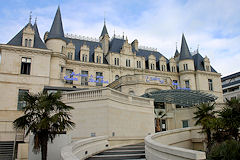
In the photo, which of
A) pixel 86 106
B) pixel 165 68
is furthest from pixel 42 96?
pixel 165 68

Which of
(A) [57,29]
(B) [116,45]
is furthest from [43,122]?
(B) [116,45]

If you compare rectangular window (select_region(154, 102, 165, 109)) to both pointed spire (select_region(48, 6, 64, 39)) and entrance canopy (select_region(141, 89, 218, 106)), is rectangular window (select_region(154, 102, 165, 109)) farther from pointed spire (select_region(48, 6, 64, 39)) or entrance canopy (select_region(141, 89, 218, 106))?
pointed spire (select_region(48, 6, 64, 39))

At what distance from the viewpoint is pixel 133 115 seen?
19.5 metres

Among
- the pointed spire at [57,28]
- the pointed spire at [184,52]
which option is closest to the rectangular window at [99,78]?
the pointed spire at [57,28]

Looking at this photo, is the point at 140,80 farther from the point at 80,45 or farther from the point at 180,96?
the point at 80,45

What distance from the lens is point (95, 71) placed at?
128 feet

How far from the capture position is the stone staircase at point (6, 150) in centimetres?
2023

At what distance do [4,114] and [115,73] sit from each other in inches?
725

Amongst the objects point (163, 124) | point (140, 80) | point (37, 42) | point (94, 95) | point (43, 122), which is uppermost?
point (37, 42)

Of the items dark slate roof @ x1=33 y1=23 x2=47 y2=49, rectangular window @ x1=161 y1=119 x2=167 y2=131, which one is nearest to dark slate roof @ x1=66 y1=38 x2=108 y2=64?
dark slate roof @ x1=33 y1=23 x2=47 y2=49

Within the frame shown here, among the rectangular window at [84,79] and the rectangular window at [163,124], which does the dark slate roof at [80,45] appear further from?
the rectangular window at [163,124]

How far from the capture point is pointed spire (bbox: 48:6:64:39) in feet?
120

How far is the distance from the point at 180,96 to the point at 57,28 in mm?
22097

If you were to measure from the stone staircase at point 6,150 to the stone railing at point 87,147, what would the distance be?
1038 centimetres
